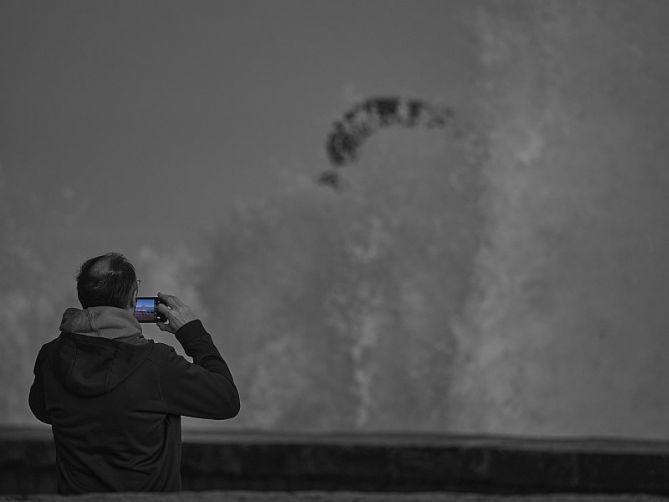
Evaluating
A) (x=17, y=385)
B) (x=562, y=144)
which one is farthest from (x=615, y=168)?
(x=17, y=385)

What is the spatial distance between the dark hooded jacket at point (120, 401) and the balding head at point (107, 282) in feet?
0.08

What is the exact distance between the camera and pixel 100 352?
2562 millimetres

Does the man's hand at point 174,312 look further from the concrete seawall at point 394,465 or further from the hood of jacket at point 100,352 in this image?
the concrete seawall at point 394,465

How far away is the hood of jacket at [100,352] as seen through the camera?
253 centimetres

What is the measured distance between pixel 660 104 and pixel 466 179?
2494 mm

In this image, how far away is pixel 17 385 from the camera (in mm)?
16125

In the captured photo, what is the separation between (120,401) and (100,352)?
12 centimetres

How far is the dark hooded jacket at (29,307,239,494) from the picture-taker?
8.30 feet

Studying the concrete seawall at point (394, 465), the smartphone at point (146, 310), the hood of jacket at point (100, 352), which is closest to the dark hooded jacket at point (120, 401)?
the hood of jacket at point (100, 352)

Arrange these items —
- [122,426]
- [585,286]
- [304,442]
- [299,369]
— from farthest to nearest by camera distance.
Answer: [299,369] < [585,286] < [304,442] < [122,426]

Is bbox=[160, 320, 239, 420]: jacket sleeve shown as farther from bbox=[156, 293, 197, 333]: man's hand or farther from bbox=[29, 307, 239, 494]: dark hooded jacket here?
bbox=[156, 293, 197, 333]: man's hand

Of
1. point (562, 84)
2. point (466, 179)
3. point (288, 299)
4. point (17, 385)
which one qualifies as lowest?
point (17, 385)

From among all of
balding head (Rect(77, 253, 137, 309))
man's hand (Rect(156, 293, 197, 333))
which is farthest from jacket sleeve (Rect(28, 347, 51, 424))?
man's hand (Rect(156, 293, 197, 333))

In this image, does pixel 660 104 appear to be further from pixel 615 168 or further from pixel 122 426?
pixel 122 426
